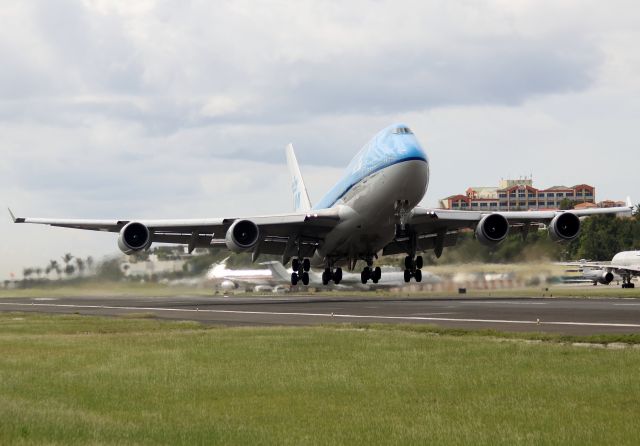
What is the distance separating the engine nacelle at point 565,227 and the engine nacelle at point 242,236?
16194 mm

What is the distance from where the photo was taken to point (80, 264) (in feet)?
220

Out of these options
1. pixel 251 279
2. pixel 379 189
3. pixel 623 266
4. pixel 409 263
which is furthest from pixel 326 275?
pixel 251 279

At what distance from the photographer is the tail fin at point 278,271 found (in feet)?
349

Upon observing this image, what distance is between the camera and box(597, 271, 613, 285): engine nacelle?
298ft

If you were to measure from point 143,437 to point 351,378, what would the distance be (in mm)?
5820

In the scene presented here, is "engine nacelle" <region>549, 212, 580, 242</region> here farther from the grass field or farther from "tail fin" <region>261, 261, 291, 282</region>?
"tail fin" <region>261, 261, 291, 282</region>

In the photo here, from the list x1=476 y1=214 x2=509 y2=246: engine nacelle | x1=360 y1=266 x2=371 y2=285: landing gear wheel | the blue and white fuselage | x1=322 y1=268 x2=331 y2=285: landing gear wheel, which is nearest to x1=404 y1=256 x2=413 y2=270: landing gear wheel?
the blue and white fuselage

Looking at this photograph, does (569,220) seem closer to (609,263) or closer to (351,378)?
(351,378)

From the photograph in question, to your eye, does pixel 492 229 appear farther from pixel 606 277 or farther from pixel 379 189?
pixel 606 277

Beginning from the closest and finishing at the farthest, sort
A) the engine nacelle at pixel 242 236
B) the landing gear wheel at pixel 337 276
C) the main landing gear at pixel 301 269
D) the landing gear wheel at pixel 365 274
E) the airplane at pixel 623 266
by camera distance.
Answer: the engine nacelle at pixel 242 236
the landing gear wheel at pixel 365 274
the main landing gear at pixel 301 269
the landing gear wheel at pixel 337 276
the airplane at pixel 623 266

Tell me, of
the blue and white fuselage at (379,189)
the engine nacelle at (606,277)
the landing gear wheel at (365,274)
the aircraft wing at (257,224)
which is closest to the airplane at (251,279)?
the engine nacelle at (606,277)

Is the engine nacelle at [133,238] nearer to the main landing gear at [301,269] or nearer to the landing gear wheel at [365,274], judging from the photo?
the main landing gear at [301,269]

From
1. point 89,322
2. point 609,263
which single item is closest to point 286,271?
point 609,263

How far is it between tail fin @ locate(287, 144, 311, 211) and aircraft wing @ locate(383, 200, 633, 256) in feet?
44.9
